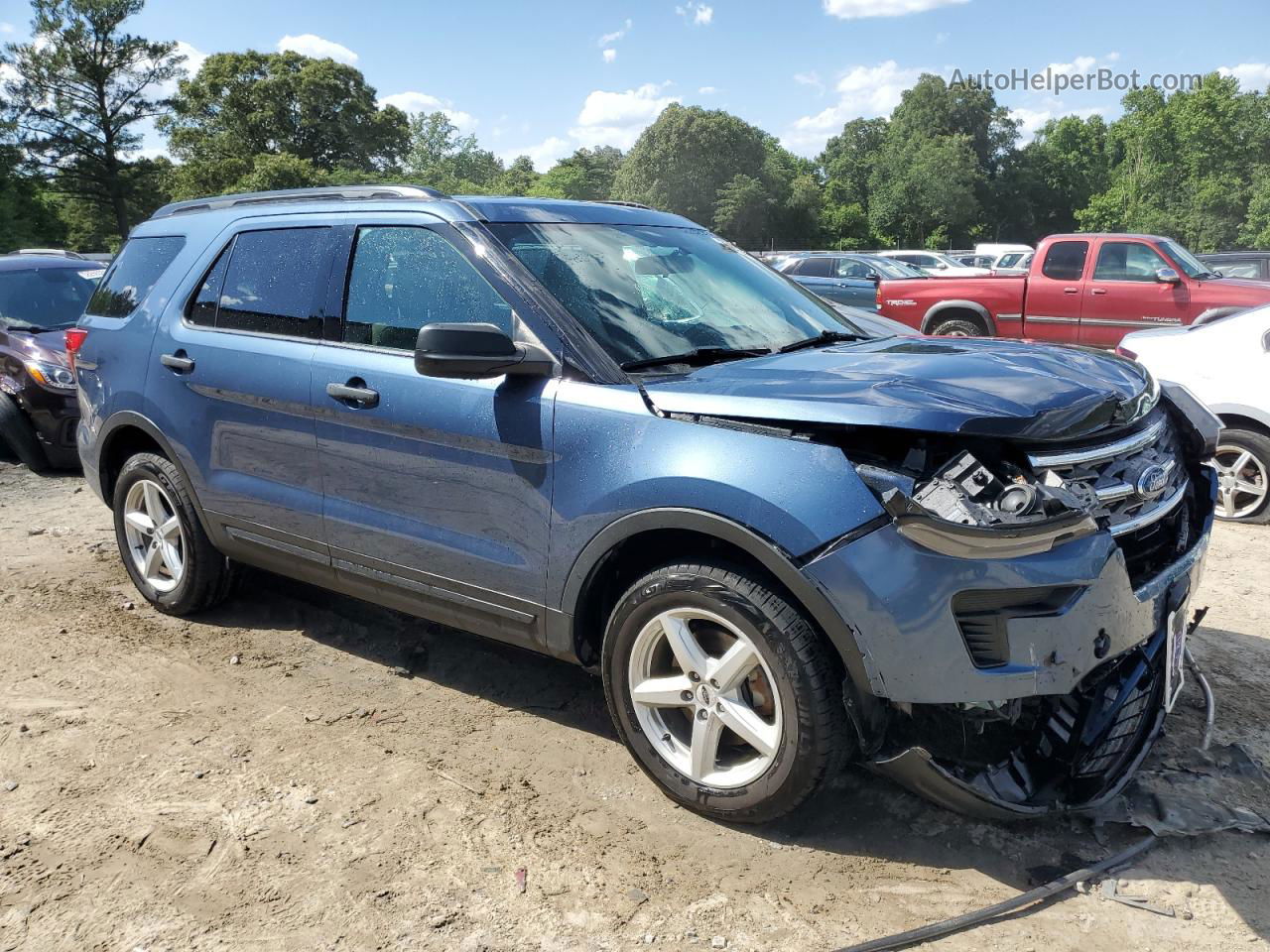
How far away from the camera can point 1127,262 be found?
39.9ft

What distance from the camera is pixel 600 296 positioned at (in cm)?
343

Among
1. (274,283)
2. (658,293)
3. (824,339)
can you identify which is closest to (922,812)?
(824,339)

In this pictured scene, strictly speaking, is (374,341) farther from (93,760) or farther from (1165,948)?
(1165,948)

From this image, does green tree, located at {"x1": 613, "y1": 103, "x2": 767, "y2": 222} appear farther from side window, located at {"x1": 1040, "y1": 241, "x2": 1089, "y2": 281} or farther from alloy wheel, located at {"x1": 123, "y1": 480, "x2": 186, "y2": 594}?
alloy wheel, located at {"x1": 123, "y1": 480, "x2": 186, "y2": 594}

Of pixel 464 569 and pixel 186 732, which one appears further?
pixel 186 732

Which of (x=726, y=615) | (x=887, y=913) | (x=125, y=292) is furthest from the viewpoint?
(x=125, y=292)

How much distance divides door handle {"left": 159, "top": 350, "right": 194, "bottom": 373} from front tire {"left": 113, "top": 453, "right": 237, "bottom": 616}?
1.62 feet

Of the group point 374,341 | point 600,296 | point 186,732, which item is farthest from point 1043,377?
point 186,732

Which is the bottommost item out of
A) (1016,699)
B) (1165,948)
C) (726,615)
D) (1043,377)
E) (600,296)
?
(1165,948)

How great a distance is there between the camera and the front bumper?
2.52 metres

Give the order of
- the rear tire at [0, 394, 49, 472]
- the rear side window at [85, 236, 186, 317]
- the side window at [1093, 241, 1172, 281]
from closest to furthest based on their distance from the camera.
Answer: the rear side window at [85, 236, 186, 317], the rear tire at [0, 394, 49, 472], the side window at [1093, 241, 1172, 281]

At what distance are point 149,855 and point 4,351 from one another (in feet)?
22.8

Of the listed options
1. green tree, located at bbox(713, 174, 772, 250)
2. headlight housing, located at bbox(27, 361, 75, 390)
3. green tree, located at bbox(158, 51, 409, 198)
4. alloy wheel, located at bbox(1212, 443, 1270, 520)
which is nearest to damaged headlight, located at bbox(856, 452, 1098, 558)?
alloy wheel, located at bbox(1212, 443, 1270, 520)

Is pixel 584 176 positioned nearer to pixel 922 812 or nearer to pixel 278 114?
pixel 278 114
